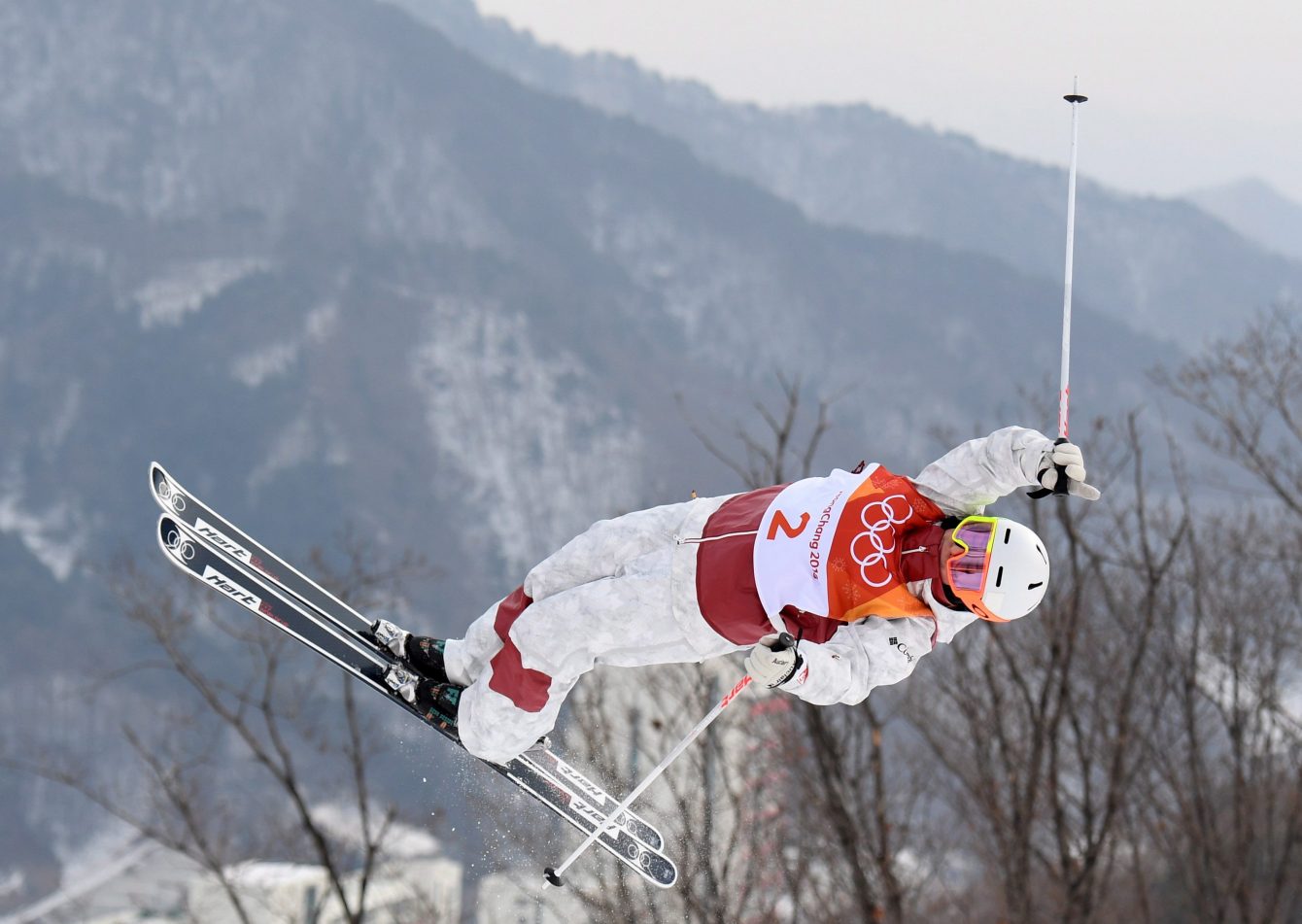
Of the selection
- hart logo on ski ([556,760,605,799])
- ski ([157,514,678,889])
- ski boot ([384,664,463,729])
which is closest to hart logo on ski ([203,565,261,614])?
ski ([157,514,678,889])

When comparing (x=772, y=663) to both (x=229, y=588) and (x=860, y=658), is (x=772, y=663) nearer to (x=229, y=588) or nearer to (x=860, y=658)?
(x=860, y=658)

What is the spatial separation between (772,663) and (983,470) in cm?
107

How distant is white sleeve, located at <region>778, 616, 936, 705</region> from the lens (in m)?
4.54

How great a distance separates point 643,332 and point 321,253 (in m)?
48.3

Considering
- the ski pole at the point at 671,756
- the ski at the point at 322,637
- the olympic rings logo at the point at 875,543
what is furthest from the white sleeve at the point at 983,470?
the ski at the point at 322,637

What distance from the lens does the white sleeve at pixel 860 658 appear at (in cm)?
454

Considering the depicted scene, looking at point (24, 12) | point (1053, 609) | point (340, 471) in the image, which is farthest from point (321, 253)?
point (1053, 609)

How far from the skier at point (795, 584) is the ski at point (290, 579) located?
122 cm

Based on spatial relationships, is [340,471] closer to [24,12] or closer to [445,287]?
[445,287]

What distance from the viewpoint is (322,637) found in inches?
246

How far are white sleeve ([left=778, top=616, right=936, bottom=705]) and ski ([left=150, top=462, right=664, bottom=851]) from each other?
226 centimetres

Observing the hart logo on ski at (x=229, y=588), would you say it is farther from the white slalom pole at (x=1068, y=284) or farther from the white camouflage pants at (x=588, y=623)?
the white slalom pole at (x=1068, y=284)

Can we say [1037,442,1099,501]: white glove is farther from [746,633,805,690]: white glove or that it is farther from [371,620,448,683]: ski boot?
[371,620,448,683]: ski boot

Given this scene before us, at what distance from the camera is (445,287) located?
179750mm
